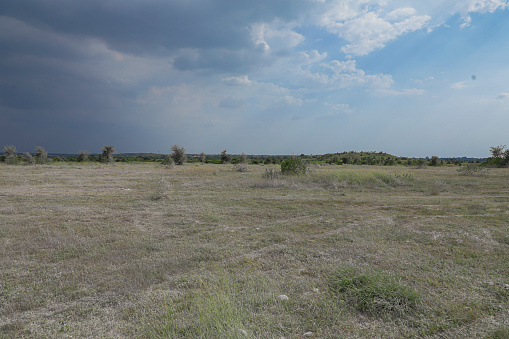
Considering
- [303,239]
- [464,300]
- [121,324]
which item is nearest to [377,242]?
[303,239]

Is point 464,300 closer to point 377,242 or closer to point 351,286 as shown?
point 351,286

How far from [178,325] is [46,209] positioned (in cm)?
982

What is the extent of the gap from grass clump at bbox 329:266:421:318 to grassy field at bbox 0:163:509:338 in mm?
18

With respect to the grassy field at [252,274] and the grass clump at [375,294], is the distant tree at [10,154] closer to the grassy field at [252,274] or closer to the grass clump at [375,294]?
the grassy field at [252,274]

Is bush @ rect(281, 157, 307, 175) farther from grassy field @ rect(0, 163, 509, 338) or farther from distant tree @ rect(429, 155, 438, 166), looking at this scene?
distant tree @ rect(429, 155, 438, 166)

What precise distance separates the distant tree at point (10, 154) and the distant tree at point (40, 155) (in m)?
2.67

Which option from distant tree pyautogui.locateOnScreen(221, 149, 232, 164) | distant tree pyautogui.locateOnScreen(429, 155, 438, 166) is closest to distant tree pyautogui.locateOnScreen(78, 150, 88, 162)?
distant tree pyautogui.locateOnScreen(221, 149, 232, 164)

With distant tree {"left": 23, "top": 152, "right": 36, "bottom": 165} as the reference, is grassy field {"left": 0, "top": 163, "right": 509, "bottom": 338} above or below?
below

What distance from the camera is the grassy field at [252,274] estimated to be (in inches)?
120

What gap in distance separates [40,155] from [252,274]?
51.9 metres

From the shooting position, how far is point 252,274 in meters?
4.39

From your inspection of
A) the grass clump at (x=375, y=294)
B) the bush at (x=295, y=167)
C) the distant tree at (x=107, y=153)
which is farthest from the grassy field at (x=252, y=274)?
the distant tree at (x=107, y=153)

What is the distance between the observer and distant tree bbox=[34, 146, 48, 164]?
134ft

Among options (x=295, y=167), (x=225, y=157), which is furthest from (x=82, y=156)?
(x=295, y=167)
